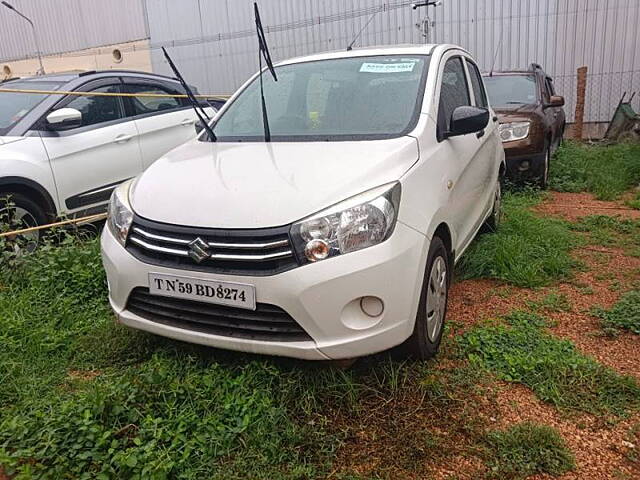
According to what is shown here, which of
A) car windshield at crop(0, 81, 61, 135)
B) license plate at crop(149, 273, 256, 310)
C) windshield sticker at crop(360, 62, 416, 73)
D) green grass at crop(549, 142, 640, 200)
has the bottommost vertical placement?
green grass at crop(549, 142, 640, 200)

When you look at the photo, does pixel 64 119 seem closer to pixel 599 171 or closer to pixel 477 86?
pixel 477 86

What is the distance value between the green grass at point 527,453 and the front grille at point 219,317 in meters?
0.94

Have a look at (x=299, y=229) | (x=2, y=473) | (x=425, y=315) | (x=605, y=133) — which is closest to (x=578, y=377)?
(x=425, y=315)

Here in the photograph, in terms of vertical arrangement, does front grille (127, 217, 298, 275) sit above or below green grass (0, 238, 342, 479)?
above

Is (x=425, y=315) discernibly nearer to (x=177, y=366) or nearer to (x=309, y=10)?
(x=177, y=366)

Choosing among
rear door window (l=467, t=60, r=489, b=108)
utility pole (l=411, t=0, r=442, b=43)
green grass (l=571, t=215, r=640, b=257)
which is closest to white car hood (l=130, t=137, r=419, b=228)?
rear door window (l=467, t=60, r=489, b=108)

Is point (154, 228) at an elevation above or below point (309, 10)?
below

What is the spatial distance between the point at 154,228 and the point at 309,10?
12.4 m

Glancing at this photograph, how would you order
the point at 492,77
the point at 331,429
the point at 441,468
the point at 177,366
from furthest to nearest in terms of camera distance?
the point at 492,77 < the point at 177,366 < the point at 331,429 < the point at 441,468

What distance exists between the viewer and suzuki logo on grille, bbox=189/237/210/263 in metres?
2.56

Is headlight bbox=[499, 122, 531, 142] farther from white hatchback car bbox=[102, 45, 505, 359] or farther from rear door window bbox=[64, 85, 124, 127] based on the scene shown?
rear door window bbox=[64, 85, 124, 127]

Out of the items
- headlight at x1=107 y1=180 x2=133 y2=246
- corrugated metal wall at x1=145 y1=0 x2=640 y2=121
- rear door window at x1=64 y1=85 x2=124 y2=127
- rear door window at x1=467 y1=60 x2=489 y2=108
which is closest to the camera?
headlight at x1=107 y1=180 x2=133 y2=246

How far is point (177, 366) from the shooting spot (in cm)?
293

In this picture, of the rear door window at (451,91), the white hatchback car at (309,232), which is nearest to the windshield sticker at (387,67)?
the white hatchback car at (309,232)
